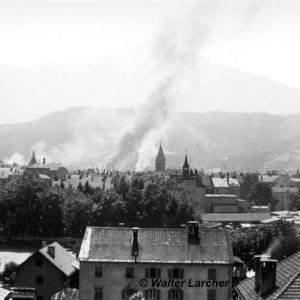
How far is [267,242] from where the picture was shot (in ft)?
259

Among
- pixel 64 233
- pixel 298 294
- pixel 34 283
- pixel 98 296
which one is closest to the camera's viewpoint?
pixel 298 294

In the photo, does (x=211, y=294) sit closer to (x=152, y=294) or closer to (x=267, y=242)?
(x=152, y=294)

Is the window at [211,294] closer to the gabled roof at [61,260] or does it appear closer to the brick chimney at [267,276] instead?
the gabled roof at [61,260]

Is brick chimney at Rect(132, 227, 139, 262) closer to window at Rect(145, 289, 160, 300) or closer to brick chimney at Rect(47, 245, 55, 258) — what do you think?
window at Rect(145, 289, 160, 300)

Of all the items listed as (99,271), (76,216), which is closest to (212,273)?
(99,271)

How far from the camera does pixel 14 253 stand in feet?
336

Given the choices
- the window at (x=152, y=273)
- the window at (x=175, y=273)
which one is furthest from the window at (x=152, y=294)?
the window at (x=175, y=273)

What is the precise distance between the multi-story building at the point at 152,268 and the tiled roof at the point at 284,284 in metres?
17.5

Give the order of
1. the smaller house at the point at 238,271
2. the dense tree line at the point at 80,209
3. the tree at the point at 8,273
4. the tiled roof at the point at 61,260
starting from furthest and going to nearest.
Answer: the dense tree line at the point at 80,209 → the tree at the point at 8,273 → the smaller house at the point at 238,271 → the tiled roof at the point at 61,260

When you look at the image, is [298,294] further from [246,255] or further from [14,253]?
[14,253]

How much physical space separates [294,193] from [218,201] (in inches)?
1713

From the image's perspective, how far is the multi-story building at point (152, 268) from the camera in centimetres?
5450

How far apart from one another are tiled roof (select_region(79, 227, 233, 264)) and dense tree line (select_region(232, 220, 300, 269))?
2171cm

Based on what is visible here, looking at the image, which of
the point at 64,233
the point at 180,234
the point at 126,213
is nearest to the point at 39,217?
the point at 64,233
